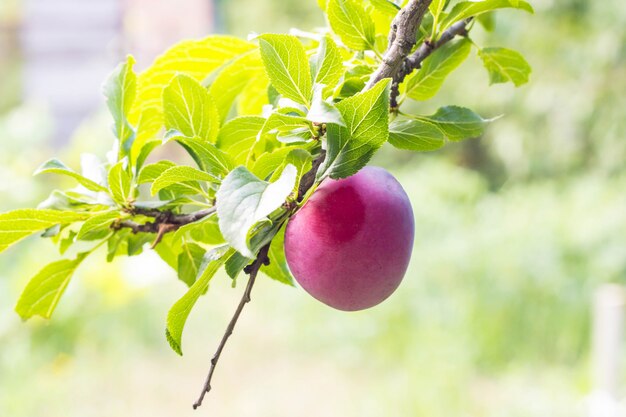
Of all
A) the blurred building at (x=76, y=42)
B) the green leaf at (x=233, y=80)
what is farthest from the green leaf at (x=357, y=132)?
the blurred building at (x=76, y=42)

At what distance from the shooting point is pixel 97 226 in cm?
29

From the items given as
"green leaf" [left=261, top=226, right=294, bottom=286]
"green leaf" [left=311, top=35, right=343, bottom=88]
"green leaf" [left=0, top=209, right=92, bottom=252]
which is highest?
"green leaf" [left=311, top=35, right=343, bottom=88]

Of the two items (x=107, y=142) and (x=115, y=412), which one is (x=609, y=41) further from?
(x=115, y=412)

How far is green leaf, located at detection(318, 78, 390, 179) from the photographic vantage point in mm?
218

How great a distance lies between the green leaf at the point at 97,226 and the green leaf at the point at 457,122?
0.14 metres

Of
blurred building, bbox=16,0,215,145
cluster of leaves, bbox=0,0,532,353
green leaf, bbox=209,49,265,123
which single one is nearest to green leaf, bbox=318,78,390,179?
cluster of leaves, bbox=0,0,532,353

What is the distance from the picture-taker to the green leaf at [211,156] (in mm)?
254

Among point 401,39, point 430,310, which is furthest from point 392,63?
point 430,310

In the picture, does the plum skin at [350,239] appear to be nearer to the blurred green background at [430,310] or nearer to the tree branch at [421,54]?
the tree branch at [421,54]

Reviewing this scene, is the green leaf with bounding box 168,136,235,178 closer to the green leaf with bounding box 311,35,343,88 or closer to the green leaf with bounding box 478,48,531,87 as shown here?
the green leaf with bounding box 311,35,343,88

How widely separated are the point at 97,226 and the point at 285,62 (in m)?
0.11

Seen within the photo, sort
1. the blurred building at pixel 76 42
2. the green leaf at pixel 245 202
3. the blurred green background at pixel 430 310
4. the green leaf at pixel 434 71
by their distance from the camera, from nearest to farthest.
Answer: the green leaf at pixel 245 202
the green leaf at pixel 434 71
the blurred green background at pixel 430 310
the blurred building at pixel 76 42

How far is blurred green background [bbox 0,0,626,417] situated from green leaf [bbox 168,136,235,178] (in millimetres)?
1792

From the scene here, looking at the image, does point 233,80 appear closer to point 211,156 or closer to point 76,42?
point 211,156
